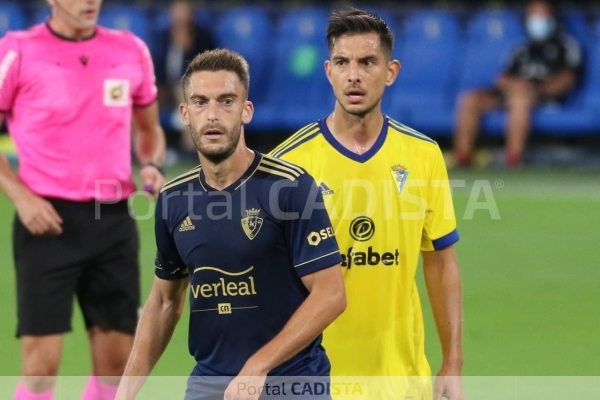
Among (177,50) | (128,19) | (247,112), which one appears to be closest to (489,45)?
(177,50)

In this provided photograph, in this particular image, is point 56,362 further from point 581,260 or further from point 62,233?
point 581,260

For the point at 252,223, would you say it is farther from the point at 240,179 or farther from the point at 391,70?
the point at 391,70

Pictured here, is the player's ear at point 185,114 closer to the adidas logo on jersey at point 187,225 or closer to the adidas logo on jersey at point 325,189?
the adidas logo on jersey at point 187,225

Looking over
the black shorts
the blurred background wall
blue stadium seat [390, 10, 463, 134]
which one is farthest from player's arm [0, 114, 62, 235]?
blue stadium seat [390, 10, 463, 134]

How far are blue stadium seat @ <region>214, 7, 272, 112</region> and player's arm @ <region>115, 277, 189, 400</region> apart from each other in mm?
12063

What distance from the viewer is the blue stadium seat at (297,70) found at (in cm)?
1630

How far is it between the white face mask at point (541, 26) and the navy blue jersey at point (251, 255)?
11467mm

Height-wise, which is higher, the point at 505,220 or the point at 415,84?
the point at 415,84

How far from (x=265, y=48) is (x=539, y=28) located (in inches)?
149

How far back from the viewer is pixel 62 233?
616 centimetres

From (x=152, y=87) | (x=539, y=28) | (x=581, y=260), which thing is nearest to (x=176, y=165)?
(x=539, y=28)

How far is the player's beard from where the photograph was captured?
4.23m

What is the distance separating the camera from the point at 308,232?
4.20 m

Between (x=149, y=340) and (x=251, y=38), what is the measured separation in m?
12.5
